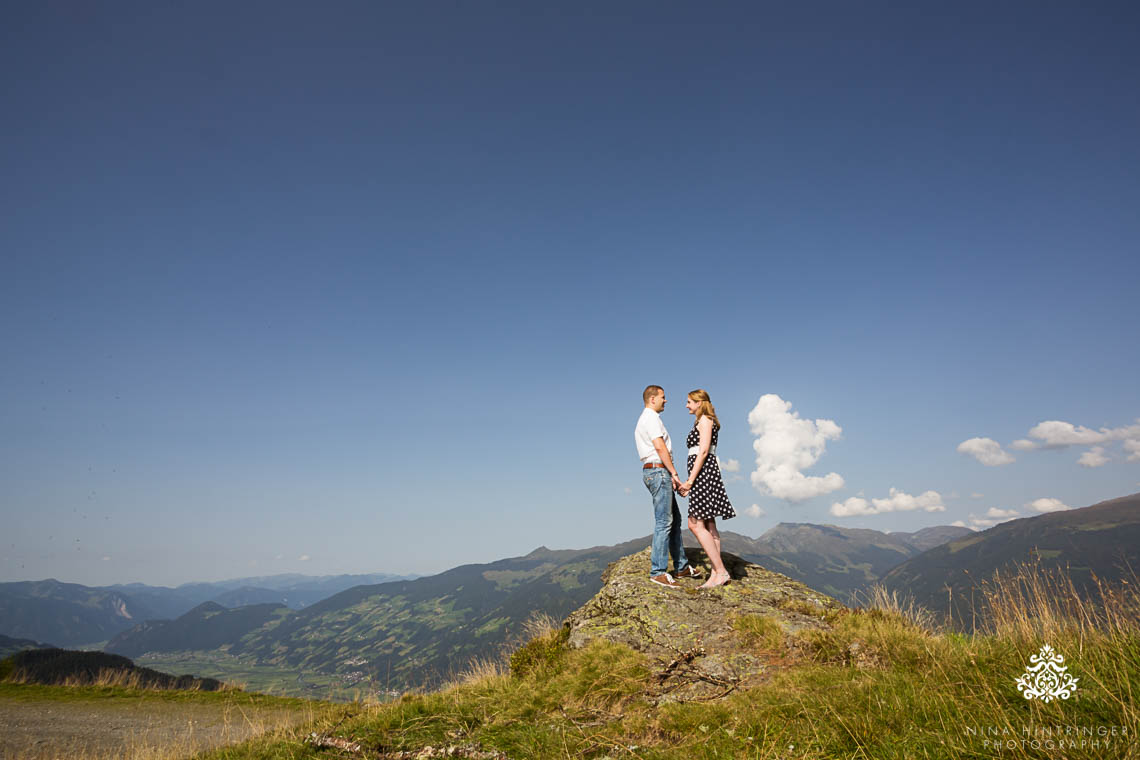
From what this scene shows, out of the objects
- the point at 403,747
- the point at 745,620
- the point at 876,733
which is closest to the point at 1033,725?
the point at 876,733

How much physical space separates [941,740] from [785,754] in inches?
49.6

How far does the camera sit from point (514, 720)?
6.70 metres

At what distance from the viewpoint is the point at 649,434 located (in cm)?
962

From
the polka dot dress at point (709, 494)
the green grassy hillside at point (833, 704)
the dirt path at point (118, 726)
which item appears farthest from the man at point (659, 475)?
the dirt path at point (118, 726)

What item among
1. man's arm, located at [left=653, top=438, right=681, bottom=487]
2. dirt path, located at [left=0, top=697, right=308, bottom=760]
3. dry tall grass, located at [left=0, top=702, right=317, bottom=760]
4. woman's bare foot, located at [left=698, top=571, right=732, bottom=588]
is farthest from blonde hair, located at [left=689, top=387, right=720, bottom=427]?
dirt path, located at [left=0, top=697, right=308, bottom=760]

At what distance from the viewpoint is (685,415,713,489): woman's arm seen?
31.4 feet

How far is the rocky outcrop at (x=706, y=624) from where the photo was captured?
716 centimetres

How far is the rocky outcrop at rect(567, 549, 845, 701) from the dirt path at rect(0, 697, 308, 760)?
6.36m

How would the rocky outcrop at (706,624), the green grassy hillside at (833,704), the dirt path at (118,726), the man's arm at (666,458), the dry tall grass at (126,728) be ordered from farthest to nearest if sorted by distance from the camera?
the dirt path at (118,726) < the dry tall grass at (126,728) < the man's arm at (666,458) < the rocky outcrop at (706,624) < the green grassy hillside at (833,704)

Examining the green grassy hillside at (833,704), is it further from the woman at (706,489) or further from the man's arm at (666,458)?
the man's arm at (666,458)

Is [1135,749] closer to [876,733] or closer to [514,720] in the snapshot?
[876,733]

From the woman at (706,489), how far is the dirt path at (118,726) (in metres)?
8.32

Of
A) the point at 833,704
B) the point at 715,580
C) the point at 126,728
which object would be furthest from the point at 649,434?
the point at 126,728

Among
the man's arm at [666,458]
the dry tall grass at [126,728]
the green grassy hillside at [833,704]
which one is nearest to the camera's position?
the green grassy hillside at [833,704]
